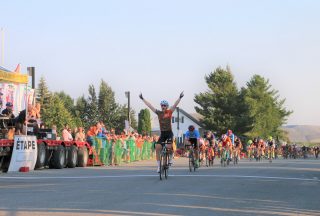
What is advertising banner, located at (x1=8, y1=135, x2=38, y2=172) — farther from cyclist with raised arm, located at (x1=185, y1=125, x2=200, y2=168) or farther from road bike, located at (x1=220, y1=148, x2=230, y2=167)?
road bike, located at (x1=220, y1=148, x2=230, y2=167)

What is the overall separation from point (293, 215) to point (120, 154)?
23.7 metres

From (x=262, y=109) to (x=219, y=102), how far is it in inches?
489

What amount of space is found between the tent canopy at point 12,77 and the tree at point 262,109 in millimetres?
73671

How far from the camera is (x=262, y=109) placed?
10681cm

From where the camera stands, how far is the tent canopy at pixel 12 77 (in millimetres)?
22906

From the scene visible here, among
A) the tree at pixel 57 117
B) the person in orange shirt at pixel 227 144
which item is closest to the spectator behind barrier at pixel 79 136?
the person in orange shirt at pixel 227 144

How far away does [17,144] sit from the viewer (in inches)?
885

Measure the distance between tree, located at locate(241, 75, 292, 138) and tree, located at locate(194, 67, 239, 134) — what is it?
2.08m

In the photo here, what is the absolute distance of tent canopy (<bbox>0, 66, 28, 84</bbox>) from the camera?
22.9 m

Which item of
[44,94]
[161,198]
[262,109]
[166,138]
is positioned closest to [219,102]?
[262,109]

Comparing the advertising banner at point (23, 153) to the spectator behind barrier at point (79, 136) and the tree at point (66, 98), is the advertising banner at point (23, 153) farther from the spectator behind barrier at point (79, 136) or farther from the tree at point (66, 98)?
the tree at point (66, 98)

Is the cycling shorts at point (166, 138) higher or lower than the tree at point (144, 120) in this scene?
lower

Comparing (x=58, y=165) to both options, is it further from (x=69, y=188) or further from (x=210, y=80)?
(x=210, y=80)

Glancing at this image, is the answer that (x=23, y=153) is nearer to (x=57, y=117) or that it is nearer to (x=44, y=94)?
(x=57, y=117)
